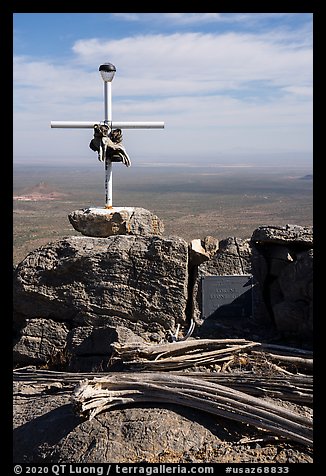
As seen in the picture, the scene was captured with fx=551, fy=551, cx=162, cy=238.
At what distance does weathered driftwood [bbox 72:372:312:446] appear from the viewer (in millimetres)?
5242

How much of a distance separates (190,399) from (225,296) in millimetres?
1980

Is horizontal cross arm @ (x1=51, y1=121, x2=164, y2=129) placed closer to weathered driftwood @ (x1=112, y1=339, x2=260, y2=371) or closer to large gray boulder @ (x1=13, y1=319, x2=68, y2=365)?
large gray boulder @ (x1=13, y1=319, x2=68, y2=365)

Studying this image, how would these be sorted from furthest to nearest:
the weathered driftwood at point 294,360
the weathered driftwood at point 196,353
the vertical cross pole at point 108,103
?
the vertical cross pole at point 108,103
the weathered driftwood at point 196,353
the weathered driftwood at point 294,360

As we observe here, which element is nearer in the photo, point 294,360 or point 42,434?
point 42,434

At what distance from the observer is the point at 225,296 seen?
7277 millimetres

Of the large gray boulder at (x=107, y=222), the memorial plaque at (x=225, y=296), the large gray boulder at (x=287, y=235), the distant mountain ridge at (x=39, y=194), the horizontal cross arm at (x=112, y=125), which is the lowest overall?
the memorial plaque at (x=225, y=296)

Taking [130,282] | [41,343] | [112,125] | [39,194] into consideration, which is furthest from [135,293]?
[39,194]

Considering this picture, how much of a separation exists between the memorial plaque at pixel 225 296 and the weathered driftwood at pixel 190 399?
154 centimetres

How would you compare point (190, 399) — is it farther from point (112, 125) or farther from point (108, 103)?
point (108, 103)

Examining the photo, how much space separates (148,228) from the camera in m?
8.27

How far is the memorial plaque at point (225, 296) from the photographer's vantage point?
723 cm

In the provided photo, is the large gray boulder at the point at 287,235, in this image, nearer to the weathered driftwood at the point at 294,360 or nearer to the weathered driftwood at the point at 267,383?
the weathered driftwood at the point at 294,360

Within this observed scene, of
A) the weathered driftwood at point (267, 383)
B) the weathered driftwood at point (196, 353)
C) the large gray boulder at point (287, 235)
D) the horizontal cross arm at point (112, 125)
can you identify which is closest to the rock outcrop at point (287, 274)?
the large gray boulder at point (287, 235)

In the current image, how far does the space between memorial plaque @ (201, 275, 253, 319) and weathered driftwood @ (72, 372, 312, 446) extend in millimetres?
1542
